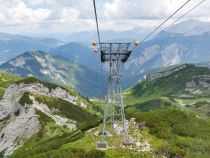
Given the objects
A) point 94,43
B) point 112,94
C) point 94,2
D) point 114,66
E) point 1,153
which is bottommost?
point 1,153

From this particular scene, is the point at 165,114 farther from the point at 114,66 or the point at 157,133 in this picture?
the point at 114,66

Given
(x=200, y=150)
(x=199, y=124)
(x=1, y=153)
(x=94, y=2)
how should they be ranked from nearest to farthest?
(x=94, y=2) < (x=200, y=150) < (x=199, y=124) < (x=1, y=153)

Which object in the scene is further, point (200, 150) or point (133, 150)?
point (200, 150)

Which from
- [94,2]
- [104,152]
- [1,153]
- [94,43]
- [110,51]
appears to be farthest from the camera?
[1,153]

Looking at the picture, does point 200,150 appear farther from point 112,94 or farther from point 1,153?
point 1,153

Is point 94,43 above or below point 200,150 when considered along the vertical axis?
above

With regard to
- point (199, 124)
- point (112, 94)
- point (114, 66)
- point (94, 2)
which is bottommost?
point (199, 124)

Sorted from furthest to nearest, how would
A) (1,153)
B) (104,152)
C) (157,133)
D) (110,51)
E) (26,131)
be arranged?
(26,131) < (1,153) < (157,133) < (104,152) < (110,51)

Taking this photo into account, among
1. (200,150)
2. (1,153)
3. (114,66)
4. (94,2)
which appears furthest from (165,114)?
(1,153)

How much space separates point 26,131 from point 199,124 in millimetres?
113116

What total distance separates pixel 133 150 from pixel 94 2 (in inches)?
2064

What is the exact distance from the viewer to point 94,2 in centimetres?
2523

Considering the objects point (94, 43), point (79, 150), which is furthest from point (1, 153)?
point (94, 43)

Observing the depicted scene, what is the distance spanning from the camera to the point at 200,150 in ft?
257
